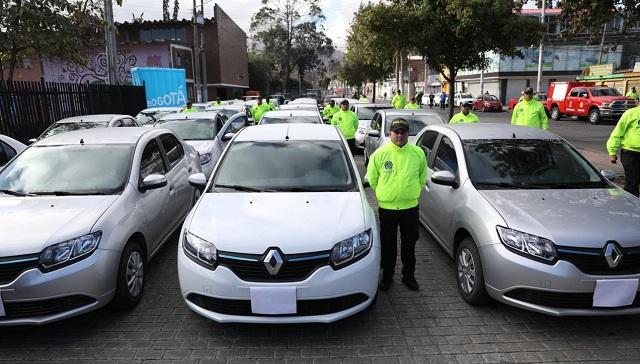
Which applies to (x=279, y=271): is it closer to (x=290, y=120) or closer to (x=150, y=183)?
(x=150, y=183)

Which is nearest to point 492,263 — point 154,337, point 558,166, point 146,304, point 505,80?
point 558,166

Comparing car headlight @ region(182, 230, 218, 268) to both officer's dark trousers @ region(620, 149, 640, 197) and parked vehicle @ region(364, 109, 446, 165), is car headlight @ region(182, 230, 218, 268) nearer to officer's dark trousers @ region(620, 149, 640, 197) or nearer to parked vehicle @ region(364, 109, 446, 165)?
officer's dark trousers @ region(620, 149, 640, 197)

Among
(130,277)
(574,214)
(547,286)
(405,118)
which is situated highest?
(405,118)

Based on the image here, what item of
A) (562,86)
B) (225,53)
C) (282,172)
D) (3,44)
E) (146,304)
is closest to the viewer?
(146,304)

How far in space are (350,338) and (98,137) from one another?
373 cm

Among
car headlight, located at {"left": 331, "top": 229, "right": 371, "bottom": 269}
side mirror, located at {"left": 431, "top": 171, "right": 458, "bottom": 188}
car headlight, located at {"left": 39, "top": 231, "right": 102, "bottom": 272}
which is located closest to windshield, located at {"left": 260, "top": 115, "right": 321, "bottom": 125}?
side mirror, located at {"left": 431, "top": 171, "right": 458, "bottom": 188}

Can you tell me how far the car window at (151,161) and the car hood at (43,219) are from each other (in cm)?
73

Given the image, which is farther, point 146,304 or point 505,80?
point 505,80

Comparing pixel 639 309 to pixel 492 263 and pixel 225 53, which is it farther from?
pixel 225 53

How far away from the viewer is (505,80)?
4750 cm

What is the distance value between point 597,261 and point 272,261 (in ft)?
8.11

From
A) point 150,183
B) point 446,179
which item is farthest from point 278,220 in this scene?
point 446,179

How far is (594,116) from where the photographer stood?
24.3 m

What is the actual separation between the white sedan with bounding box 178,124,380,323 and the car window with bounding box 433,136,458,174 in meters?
1.45
